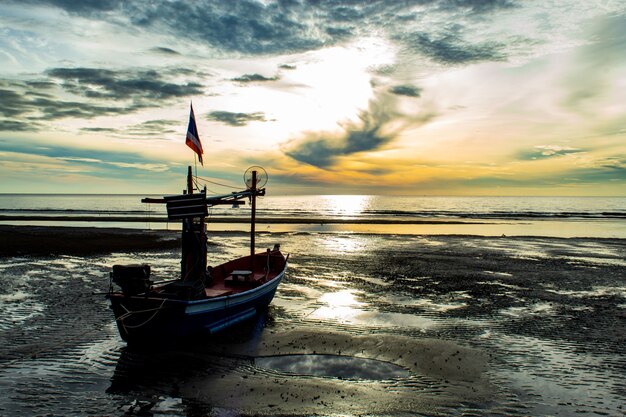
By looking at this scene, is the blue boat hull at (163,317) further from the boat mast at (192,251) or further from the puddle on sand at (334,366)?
the puddle on sand at (334,366)

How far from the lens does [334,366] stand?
1089 centimetres

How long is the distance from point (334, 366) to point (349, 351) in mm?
1186

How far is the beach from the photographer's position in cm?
897

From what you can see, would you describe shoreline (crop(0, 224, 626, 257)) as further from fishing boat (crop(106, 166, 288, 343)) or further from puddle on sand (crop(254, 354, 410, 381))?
puddle on sand (crop(254, 354, 410, 381))

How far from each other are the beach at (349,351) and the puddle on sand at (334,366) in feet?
0.18

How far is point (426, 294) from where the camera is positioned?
19.3 m

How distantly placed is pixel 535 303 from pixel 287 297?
10720 millimetres

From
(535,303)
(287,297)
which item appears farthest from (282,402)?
(535,303)

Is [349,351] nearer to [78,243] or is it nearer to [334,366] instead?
[334,366]

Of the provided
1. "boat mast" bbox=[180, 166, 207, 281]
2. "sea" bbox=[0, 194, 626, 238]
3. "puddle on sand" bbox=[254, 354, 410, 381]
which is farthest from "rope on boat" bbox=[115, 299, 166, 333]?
"sea" bbox=[0, 194, 626, 238]

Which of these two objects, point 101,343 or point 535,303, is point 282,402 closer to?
point 101,343

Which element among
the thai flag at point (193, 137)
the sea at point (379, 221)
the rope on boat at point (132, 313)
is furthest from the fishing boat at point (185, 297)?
the sea at point (379, 221)

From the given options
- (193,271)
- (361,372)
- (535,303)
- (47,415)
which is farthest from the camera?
(535,303)

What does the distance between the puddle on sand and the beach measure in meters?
0.05
